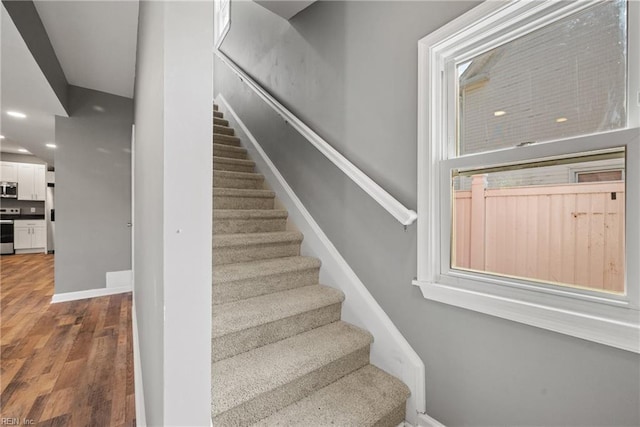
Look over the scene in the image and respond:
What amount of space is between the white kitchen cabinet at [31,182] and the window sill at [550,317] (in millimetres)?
9385

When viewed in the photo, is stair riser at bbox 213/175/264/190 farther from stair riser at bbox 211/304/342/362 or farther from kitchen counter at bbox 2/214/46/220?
kitchen counter at bbox 2/214/46/220

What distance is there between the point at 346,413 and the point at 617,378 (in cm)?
94

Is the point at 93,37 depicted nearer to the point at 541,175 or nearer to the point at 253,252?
the point at 253,252

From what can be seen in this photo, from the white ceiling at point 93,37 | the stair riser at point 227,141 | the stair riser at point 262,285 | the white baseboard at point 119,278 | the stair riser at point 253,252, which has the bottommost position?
the white baseboard at point 119,278

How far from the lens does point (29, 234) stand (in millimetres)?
6988

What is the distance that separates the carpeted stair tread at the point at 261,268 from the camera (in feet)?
5.48

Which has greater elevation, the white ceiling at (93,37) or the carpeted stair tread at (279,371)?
the white ceiling at (93,37)

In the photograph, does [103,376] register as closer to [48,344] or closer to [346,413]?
[48,344]

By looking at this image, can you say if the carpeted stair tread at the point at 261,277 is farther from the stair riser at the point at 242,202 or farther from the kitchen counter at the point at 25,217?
the kitchen counter at the point at 25,217

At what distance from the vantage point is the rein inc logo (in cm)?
148

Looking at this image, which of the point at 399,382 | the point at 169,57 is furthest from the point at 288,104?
the point at 399,382

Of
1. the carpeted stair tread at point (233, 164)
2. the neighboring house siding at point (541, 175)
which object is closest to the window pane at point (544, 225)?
the neighboring house siding at point (541, 175)

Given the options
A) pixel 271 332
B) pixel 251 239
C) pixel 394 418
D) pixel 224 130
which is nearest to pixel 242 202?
pixel 251 239

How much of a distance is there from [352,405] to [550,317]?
0.87 meters
